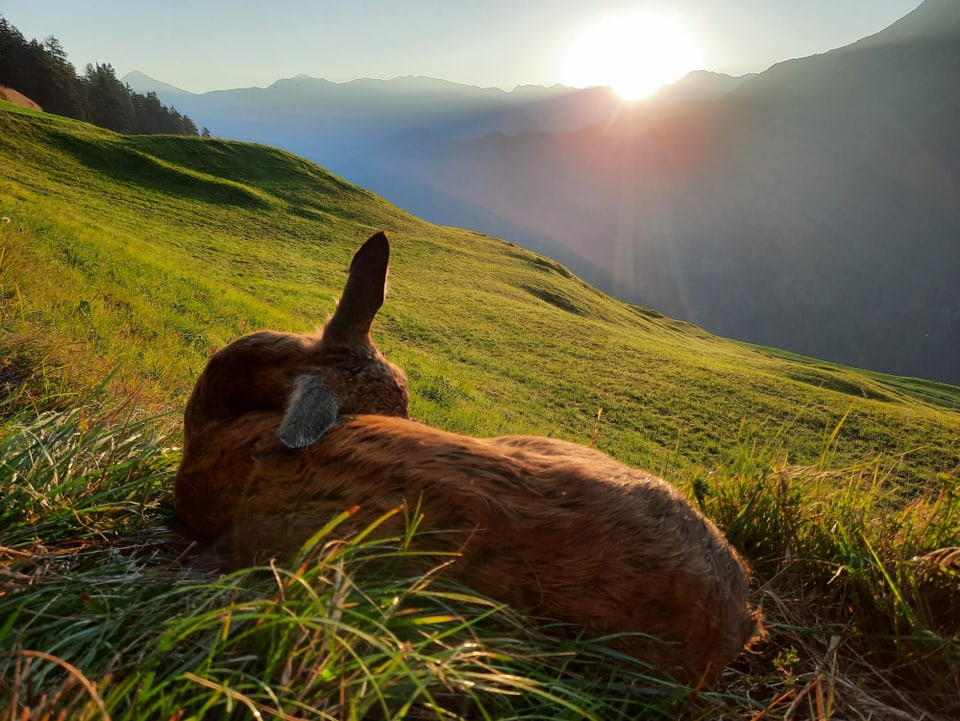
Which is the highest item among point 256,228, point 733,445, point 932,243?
point 932,243

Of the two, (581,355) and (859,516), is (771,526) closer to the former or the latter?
(859,516)

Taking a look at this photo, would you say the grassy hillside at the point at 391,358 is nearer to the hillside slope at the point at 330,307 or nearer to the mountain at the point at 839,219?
the hillside slope at the point at 330,307

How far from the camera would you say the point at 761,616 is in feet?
6.89

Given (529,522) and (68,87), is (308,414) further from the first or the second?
(68,87)

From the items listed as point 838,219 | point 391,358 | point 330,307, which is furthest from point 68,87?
point 838,219

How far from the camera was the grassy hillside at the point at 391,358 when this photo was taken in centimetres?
194

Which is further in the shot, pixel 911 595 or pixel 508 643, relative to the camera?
pixel 911 595

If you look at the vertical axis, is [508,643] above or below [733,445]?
above

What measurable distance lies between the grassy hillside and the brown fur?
0.17 metres

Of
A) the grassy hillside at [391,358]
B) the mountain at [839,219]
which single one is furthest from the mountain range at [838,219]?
the grassy hillside at [391,358]

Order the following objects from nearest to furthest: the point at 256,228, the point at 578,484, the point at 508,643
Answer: the point at 508,643
the point at 578,484
the point at 256,228

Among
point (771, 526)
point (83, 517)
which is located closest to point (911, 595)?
point (771, 526)

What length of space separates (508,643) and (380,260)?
71.1 inches

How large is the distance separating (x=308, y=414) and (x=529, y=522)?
3.13ft
